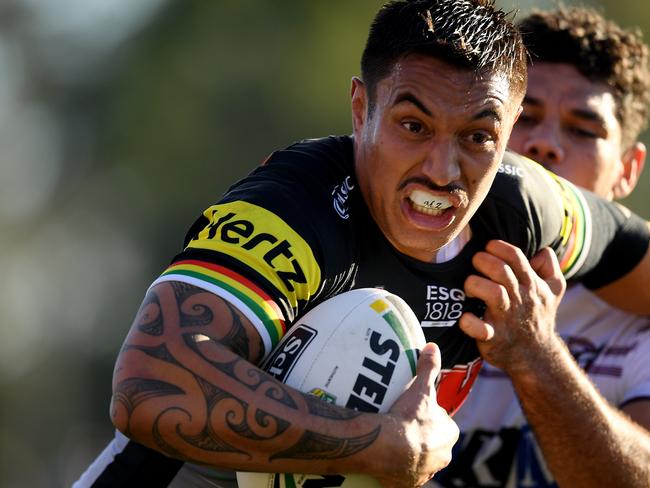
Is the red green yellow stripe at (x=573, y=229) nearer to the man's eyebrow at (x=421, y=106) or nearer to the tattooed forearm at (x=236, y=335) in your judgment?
the man's eyebrow at (x=421, y=106)

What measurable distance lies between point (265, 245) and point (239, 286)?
0.58 ft

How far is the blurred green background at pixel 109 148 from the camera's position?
1953 centimetres

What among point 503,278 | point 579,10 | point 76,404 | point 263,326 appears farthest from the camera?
point 76,404

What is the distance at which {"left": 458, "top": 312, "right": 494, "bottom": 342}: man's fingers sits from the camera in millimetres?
4805

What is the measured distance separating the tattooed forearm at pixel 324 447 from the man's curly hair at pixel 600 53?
11.4 ft

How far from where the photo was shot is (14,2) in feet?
71.1

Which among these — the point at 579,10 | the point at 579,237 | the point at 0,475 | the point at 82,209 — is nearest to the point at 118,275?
the point at 82,209

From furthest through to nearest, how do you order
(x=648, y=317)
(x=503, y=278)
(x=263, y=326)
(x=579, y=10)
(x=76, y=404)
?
(x=76, y=404)
(x=579, y=10)
(x=648, y=317)
(x=503, y=278)
(x=263, y=326)

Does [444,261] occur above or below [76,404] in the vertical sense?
above

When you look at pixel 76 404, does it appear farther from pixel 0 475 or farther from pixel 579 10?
pixel 579 10

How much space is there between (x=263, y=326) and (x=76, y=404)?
16.2m

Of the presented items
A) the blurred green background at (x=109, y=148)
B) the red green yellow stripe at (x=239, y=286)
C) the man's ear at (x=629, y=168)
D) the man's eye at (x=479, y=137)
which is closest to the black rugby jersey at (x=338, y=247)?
the red green yellow stripe at (x=239, y=286)

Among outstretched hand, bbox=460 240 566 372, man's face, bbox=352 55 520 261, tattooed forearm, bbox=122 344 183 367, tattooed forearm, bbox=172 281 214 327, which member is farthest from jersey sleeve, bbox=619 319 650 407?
tattooed forearm, bbox=122 344 183 367

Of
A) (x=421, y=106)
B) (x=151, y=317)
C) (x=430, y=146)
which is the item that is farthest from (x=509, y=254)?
(x=151, y=317)
